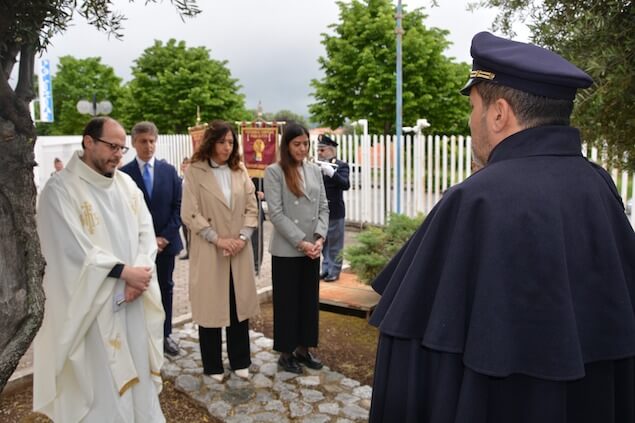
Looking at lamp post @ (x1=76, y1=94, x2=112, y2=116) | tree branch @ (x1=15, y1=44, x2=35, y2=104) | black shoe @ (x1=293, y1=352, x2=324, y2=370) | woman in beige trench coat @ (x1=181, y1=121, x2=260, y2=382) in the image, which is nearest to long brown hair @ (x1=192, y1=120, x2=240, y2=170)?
woman in beige trench coat @ (x1=181, y1=121, x2=260, y2=382)

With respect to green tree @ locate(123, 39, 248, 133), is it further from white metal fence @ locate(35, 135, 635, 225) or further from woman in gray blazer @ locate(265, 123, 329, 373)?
woman in gray blazer @ locate(265, 123, 329, 373)

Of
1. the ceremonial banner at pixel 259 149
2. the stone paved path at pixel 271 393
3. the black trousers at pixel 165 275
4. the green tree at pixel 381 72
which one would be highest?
the green tree at pixel 381 72

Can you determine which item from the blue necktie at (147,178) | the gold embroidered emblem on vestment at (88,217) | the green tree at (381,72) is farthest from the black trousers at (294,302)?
the green tree at (381,72)

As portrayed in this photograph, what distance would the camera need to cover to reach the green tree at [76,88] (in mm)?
46000

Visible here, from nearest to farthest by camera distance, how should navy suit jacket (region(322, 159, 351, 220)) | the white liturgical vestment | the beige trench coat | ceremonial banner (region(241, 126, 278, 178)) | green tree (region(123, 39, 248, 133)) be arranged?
the white liturgical vestment < the beige trench coat < navy suit jacket (region(322, 159, 351, 220)) < ceremonial banner (region(241, 126, 278, 178)) < green tree (region(123, 39, 248, 133))

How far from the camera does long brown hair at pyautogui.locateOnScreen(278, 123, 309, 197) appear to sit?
4.68m

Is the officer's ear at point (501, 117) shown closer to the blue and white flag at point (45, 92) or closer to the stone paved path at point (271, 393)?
the stone paved path at point (271, 393)

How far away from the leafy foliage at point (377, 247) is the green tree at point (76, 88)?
43.2m

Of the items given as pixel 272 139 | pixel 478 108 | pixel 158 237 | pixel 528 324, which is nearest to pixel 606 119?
pixel 478 108

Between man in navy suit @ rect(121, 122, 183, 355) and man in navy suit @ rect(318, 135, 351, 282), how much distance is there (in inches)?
104

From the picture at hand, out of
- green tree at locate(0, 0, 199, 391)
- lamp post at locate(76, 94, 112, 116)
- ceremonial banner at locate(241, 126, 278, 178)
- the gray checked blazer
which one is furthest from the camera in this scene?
lamp post at locate(76, 94, 112, 116)

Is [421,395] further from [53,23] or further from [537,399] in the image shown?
[53,23]

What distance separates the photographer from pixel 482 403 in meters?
1.48

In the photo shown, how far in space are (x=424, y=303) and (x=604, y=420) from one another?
63 cm
